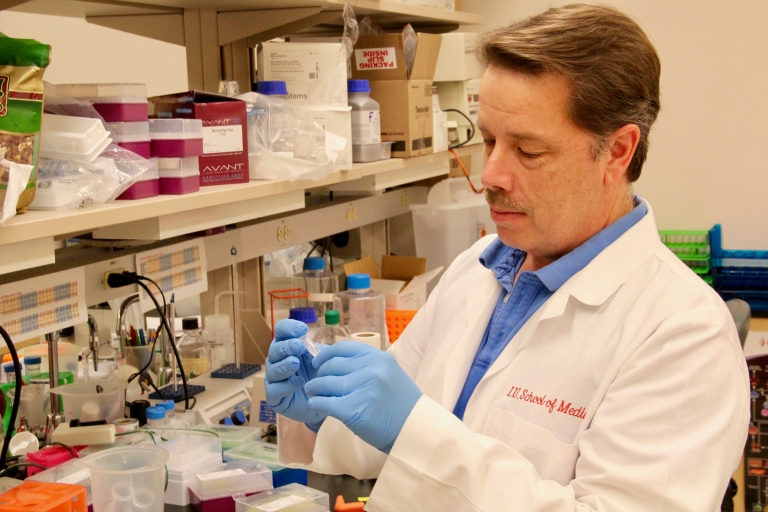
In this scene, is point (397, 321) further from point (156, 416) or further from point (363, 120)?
point (156, 416)

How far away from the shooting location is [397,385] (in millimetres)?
1158

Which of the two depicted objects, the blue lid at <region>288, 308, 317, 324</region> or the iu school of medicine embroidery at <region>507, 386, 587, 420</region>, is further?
the blue lid at <region>288, 308, 317, 324</region>

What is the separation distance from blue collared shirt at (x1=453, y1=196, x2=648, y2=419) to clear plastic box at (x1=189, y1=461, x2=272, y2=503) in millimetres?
419

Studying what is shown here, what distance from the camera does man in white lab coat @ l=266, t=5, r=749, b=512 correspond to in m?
1.09

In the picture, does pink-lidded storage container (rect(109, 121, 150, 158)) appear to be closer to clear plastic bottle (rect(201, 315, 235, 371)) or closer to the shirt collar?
the shirt collar

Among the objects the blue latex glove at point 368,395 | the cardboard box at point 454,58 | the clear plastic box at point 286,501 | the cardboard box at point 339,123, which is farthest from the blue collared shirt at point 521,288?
the cardboard box at point 454,58

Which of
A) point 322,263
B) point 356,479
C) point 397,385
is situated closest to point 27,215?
point 397,385

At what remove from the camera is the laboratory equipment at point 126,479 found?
133 centimetres

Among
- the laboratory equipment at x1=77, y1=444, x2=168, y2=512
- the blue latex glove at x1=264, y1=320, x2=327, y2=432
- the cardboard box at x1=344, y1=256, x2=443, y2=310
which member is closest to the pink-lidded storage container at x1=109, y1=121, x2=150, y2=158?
the blue latex glove at x1=264, y1=320, x2=327, y2=432

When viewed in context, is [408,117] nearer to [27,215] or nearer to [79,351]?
→ [79,351]

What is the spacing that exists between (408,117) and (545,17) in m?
1.06

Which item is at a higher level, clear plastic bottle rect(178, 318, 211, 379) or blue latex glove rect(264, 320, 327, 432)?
blue latex glove rect(264, 320, 327, 432)

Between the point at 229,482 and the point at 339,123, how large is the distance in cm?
93

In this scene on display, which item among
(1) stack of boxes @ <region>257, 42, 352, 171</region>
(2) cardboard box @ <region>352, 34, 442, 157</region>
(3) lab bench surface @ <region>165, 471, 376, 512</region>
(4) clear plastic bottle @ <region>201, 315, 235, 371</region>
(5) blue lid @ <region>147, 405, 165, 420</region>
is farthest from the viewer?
(2) cardboard box @ <region>352, 34, 442, 157</region>
